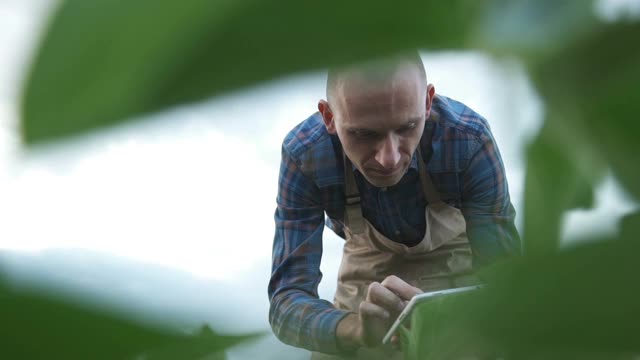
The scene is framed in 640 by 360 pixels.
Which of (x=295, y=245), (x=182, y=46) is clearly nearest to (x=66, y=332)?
(x=182, y=46)

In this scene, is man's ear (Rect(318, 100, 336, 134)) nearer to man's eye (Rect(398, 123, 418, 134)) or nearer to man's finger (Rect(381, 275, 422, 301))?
man's eye (Rect(398, 123, 418, 134))

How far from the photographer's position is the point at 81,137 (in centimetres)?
5

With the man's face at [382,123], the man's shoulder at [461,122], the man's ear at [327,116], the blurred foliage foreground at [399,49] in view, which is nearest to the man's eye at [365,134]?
the man's face at [382,123]

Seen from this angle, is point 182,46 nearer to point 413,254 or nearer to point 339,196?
point 339,196

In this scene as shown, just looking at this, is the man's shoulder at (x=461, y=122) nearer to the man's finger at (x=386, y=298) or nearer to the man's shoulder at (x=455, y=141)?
the man's shoulder at (x=455, y=141)

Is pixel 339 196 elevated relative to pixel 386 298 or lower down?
elevated

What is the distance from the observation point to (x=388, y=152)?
124 centimetres

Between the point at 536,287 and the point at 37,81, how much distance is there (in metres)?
0.05

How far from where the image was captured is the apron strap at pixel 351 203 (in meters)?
1.47

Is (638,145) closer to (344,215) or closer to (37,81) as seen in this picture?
(37,81)

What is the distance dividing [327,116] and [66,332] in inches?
53.5

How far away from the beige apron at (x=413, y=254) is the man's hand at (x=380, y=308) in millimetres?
313

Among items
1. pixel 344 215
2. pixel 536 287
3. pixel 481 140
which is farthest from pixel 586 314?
pixel 344 215

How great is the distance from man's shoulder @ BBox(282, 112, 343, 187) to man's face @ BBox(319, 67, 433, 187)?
0.17 meters
